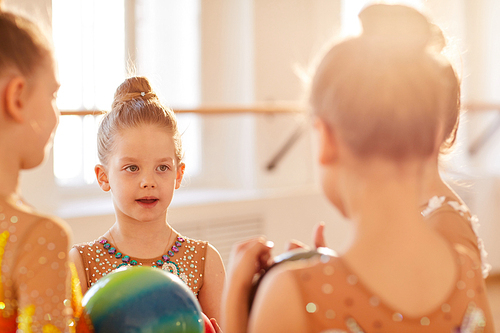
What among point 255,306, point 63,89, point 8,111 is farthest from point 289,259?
point 63,89

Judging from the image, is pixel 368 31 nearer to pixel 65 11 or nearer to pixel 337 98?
pixel 337 98

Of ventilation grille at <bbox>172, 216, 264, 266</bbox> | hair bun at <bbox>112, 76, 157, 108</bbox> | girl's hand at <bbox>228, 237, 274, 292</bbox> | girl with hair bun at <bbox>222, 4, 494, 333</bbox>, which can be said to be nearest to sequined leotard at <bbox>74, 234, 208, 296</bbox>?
hair bun at <bbox>112, 76, 157, 108</bbox>

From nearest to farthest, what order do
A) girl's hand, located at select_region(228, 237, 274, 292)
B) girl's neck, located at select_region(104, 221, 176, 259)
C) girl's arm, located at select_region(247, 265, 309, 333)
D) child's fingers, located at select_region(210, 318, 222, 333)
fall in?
girl's arm, located at select_region(247, 265, 309, 333), girl's hand, located at select_region(228, 237, 274, 292), child's fingers, located at select_region(210, 318, 222, 333), girl's neck, located at select_region(104, 221, 176, 259)

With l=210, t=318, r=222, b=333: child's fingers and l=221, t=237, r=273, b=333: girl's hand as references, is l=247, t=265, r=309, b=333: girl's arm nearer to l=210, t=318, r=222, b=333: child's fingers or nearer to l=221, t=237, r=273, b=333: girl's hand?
l=221, t=237, r=273, b=333: girl's hand

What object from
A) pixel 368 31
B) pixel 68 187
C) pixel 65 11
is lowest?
pixel 68 187

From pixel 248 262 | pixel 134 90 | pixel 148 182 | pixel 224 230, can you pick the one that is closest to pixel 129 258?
pixel 148 182

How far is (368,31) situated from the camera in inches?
39.9

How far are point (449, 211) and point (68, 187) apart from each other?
3.02 m

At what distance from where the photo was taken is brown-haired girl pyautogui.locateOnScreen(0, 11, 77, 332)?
92cm

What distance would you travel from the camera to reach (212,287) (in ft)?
5.17

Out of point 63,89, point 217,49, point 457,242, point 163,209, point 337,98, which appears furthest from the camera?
point 217,49

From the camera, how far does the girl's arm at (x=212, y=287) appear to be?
1.56 m

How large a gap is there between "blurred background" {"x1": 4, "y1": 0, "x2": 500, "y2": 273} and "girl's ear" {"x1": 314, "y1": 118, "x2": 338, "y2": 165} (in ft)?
8.18

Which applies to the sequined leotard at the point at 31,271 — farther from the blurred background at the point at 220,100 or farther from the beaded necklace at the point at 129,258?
Answer: the blurred background at the point at 220,100
